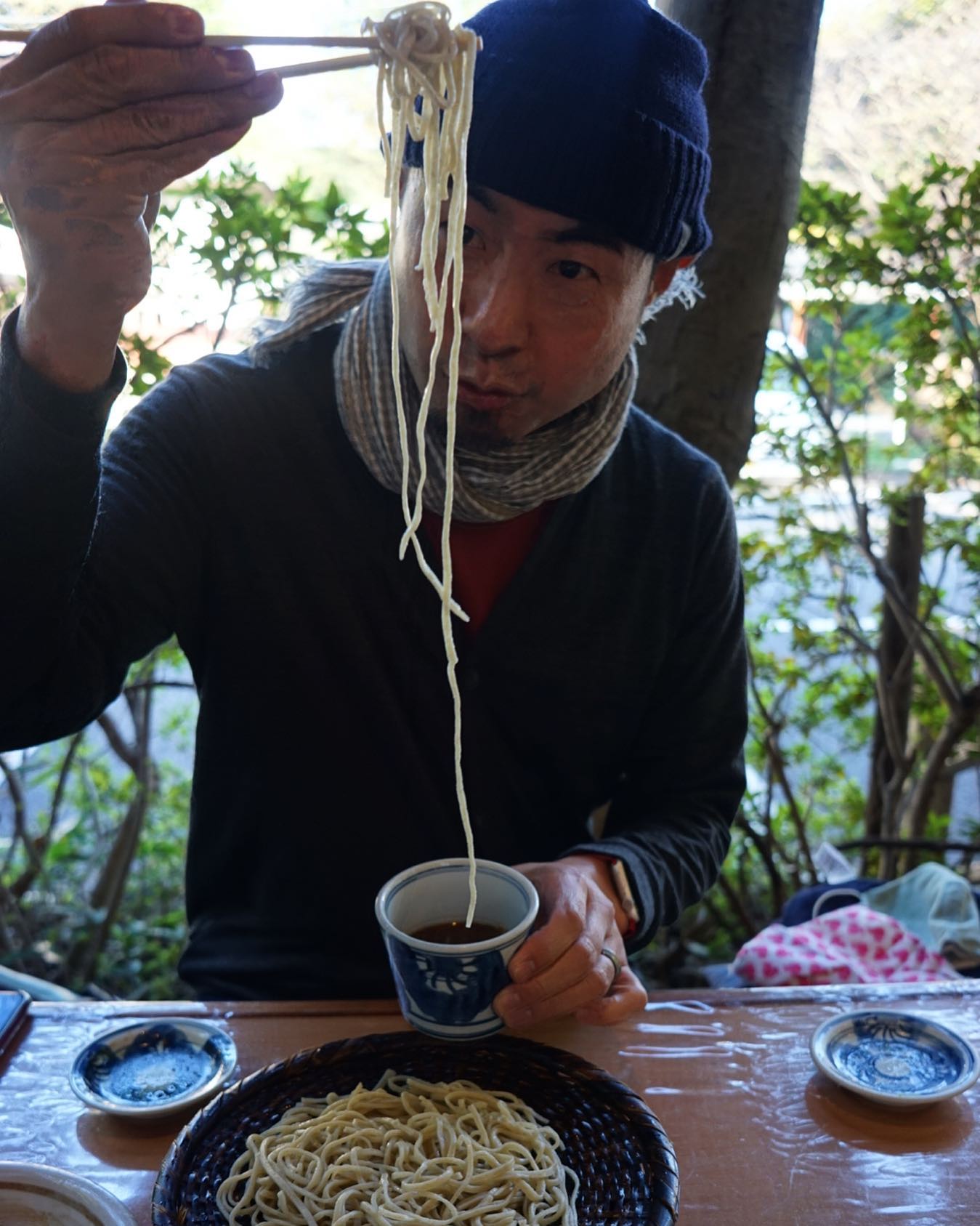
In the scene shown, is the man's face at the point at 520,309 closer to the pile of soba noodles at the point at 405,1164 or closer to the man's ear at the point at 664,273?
the man's ear at the point at 664,273

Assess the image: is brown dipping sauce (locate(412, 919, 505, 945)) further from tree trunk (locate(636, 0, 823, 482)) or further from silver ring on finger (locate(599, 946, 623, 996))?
tree trunk (locate(636, 0, 823, 482))

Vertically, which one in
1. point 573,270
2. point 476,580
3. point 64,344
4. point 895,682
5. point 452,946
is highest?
point 573,270

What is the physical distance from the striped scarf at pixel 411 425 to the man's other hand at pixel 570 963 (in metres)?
0.60

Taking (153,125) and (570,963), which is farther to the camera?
(570,963)

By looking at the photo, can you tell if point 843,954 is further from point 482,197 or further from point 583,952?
point 482,197

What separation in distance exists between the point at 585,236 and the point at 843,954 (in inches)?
53.2

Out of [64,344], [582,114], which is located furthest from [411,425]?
[64,344]

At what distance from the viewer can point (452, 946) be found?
1.15 metres

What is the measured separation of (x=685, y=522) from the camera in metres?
1.93

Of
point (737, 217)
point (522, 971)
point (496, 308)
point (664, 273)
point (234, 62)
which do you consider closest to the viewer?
point (234, 62)

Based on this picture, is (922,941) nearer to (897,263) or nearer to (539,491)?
(539,491)

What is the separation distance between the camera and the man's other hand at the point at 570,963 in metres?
1.23

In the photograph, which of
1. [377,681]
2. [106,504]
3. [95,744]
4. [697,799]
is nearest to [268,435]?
[106,504]

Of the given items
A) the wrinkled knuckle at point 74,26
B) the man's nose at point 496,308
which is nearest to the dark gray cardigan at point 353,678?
the man's nose at point 496,308
